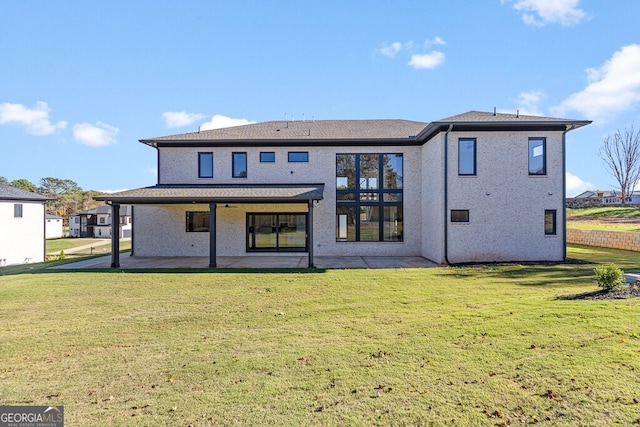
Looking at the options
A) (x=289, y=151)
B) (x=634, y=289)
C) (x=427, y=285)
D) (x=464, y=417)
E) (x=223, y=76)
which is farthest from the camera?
(x=289, y=151)

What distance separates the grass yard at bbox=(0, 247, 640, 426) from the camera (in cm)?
336

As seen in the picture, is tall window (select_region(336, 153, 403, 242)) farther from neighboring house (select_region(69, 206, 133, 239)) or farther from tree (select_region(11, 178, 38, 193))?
tree (select_region(11, 178, 38, 193))

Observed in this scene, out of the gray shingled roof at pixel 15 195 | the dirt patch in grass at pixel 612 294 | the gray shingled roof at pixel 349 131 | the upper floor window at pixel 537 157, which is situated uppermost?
the gray shingled roof at pixel 349 131

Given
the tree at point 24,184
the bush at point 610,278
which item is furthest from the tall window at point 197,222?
the tree at point 24,184

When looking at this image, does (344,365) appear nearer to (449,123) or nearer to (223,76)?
(449,123)

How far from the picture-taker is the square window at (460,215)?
13.7 meters

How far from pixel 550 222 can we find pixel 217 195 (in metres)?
14.0

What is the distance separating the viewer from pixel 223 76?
50.5 ft

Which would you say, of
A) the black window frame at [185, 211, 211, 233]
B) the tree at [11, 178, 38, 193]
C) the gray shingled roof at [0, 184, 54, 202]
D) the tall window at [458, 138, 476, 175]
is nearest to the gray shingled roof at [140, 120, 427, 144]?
the tall window at [458, 138, 476, 175]

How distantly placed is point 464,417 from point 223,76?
15959 millimetres

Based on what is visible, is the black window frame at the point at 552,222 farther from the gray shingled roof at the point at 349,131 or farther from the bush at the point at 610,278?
the bush at the point at 610,278

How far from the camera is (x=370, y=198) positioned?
16516 mm

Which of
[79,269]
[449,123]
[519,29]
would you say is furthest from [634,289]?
[79,269]

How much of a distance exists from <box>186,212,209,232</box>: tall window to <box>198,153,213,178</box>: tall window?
1982 millimetres
